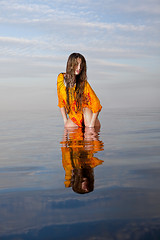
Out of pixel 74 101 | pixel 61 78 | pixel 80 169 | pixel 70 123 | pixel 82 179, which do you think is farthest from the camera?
pixel 70 123

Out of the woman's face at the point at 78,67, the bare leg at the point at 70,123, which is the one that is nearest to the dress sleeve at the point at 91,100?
the woman's face at the point at 78,67

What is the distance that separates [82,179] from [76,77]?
12.8ft

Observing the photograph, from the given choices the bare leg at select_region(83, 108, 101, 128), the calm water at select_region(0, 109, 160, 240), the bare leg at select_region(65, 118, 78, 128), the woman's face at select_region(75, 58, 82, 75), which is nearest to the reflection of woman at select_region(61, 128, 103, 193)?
the calm water at select_region(0, 109, 160, 240)

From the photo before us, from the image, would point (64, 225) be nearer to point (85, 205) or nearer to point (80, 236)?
point (80, 236)

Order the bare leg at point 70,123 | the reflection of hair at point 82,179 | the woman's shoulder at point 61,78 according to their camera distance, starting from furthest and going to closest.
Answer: the bare leg at point 70,123 → the woman's shoulder at point 61,78 → the reflection of hair at point 82,179

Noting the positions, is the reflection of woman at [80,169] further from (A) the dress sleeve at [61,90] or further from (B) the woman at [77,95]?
(A) the dress sleeve at [61,90]

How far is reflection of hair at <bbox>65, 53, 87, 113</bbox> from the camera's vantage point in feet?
17.7

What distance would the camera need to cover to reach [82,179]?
1.89 m

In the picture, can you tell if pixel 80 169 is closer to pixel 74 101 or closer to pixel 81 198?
pixel 81 198

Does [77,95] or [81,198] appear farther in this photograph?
[77,95]

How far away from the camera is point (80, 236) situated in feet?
3.72

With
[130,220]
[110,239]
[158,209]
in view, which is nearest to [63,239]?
[110,239]

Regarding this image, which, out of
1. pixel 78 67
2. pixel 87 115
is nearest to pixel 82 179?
pixel 78 67

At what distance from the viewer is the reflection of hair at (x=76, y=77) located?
540 centimetres
